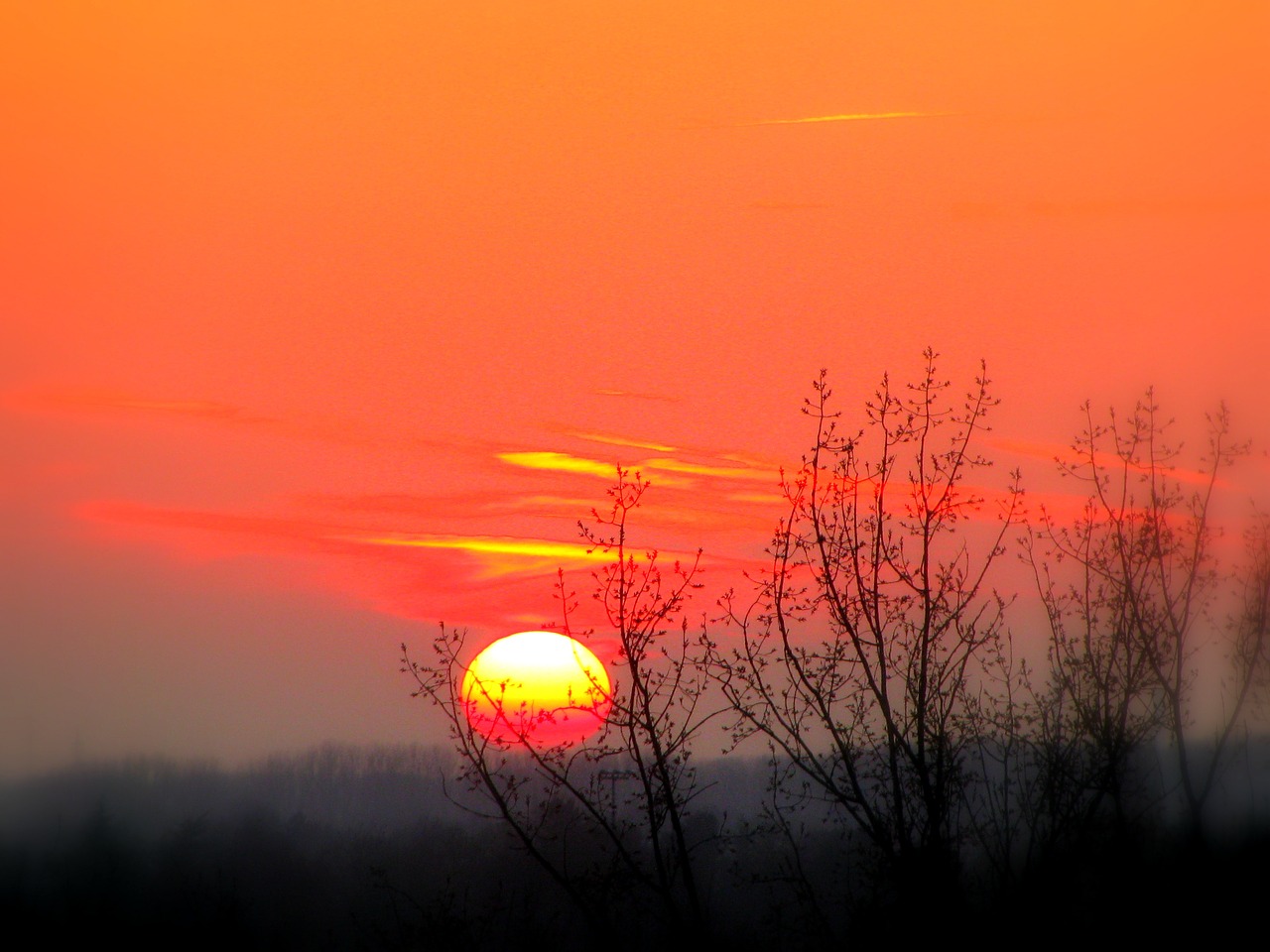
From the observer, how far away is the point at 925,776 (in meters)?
10.4

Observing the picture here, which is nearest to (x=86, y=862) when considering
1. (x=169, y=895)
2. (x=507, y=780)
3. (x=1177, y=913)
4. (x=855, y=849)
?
(x=169, y=895)

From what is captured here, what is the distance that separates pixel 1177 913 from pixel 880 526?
6.47m

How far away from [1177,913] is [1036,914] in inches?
148

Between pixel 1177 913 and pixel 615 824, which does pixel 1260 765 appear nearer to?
pixel 1177 913

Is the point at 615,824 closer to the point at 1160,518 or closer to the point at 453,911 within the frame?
the point at 453,911

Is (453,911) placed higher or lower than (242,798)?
lower

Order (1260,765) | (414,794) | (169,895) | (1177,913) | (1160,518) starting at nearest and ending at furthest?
(1177,913), (1160,518), (1260,765), (414,794), (169,895)

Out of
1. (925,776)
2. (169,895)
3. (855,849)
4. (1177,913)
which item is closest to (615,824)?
(855,849)

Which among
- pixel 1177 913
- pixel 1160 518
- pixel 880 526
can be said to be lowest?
pixel 1177 913

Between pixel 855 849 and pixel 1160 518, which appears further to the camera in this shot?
pixel 1160 518

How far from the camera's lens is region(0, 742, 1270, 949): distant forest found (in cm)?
1167

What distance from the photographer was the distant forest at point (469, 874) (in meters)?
11.7

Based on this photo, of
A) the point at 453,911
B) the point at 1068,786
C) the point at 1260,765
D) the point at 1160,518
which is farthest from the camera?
the point at 1260,765

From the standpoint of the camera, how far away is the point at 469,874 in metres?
19.1
